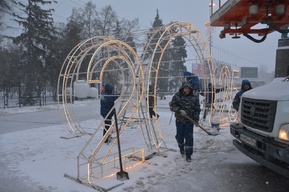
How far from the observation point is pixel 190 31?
24.1ft

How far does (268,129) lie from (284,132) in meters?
→ 0.29

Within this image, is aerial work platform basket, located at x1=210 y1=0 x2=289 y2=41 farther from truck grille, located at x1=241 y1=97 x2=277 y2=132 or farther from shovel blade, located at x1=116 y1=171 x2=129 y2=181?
shovel blade, located at x1=116 y1=171 x2=129 y2=181

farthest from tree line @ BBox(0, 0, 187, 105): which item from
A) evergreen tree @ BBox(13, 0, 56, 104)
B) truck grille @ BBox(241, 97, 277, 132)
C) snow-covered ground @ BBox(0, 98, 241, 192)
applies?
truck grille @ BBox(241, 97, 277, 132)

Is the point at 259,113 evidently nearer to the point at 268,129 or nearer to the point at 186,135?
the point at 268,129

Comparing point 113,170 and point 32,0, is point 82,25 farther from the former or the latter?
point 113,170

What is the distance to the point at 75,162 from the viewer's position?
231 inches

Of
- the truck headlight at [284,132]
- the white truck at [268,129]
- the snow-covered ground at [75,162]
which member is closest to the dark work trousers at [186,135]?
the snow-covered ground at [75,162]

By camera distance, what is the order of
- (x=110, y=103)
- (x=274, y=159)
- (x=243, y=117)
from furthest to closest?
(x=110, y=103)
(x=243, y=117)
(x=274, y=159)

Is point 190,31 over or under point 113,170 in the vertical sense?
over

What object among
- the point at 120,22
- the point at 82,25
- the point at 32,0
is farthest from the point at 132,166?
the point at 120,22

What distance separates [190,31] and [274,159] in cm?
444

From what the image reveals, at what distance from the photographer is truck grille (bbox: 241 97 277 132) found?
12.8 feet

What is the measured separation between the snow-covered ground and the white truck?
42.8 inches

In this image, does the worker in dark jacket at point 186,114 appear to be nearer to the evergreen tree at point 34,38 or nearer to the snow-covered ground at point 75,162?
the snow-covered ground at point 75,162
